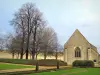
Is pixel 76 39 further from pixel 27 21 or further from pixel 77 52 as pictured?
pixel 27 21

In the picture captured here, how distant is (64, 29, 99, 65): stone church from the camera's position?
61.8 meters

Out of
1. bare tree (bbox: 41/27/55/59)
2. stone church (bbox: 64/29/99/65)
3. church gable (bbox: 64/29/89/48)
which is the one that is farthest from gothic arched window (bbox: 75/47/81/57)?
bare tree (bbox: 41/27/55/59)

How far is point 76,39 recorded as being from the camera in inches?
2549

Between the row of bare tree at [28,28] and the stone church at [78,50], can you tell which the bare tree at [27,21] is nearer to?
the row of bare tree at [28,28]

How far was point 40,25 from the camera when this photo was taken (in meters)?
60.8

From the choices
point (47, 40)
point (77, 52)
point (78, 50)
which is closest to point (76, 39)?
point (78, 50)

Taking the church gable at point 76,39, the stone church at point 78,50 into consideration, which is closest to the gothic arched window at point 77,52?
the stone church at point 78,50

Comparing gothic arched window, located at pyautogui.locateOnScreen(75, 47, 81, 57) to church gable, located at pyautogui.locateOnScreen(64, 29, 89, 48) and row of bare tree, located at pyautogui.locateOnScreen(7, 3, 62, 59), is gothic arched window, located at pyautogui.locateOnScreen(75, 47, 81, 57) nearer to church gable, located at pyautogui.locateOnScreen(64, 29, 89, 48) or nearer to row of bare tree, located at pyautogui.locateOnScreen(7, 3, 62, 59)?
church gable, located at pyautogui.locateOnScreen(64, 29, 89, 48)

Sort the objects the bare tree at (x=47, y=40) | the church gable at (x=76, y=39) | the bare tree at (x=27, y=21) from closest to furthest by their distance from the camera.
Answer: the bare tree at (x=27, y=21)
the church gable at (x=76, y=39)
the bare tree at (x=47, y=40)

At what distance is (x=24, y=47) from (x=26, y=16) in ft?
→ 28.4

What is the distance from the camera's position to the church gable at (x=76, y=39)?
6350cm

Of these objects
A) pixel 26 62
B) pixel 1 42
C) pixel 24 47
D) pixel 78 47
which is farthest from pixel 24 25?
pixel 1 42

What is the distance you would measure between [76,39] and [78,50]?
11.6 ft

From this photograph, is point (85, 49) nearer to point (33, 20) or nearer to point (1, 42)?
point (33, 20)
